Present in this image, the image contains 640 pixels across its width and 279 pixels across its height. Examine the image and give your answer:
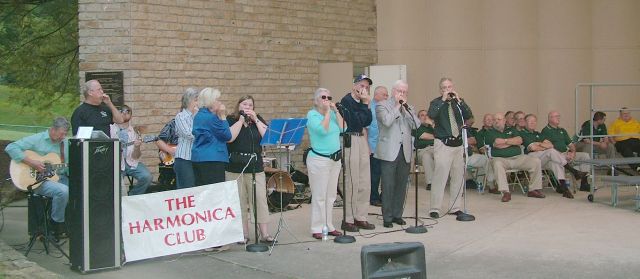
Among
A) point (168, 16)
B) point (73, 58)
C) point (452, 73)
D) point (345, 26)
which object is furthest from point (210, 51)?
point (73, 58)

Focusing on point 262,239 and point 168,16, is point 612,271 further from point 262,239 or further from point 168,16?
point 168,16

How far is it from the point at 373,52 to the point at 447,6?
1885mm

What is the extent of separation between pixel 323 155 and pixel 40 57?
15388mm

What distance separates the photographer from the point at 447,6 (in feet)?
51.9

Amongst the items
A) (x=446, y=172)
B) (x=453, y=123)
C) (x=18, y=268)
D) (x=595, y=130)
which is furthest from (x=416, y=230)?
(x=595, y=130)

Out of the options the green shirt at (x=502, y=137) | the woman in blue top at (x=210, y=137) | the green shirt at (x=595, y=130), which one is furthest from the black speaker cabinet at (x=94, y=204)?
the green shirt at (x=595, y=130)

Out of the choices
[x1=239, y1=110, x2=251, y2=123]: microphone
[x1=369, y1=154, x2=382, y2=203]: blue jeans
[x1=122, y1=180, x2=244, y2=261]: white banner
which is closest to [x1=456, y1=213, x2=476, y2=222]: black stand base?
[x1=369, y1=154, x2=382, y2=203]: blue jeans

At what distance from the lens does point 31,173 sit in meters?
8.82

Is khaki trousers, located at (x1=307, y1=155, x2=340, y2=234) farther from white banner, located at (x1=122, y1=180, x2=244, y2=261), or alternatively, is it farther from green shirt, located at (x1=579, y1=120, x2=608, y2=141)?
green shirt, located at (x1=579, y1=120, x2=608, y2=141)

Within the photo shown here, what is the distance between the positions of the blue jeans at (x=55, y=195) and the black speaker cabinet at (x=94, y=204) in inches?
49.4

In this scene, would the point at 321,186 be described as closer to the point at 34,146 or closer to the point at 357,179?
the point at 357,179

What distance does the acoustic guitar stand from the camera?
8.71 m

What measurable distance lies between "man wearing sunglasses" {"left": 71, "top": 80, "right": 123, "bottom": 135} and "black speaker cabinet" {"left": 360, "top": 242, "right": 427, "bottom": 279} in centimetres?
490

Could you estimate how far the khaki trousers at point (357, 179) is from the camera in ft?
31.2
